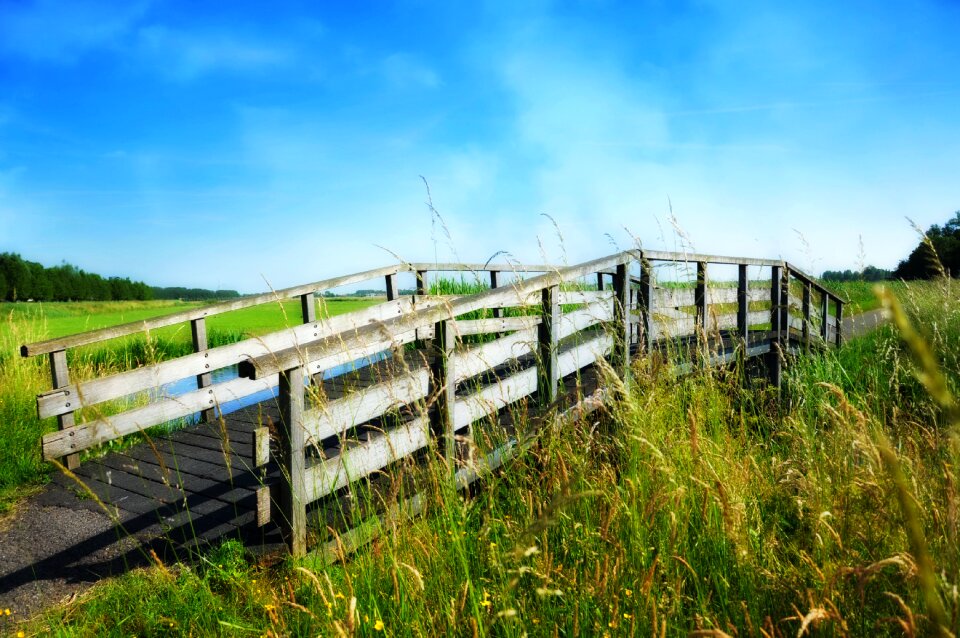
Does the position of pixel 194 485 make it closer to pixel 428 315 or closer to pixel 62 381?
pixel 62 381

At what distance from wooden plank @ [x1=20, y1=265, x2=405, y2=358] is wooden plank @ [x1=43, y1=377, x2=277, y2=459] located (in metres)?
0.72

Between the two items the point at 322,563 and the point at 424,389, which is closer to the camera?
the point at 322,563

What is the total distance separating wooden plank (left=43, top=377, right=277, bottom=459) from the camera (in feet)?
17.6

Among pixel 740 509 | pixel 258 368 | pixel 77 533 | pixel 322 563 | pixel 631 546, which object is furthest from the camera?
pixel 77 533

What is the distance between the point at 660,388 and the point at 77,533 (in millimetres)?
4078

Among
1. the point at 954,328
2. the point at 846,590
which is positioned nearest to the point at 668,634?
the point at 846,590

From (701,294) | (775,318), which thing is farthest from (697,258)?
(775,318)

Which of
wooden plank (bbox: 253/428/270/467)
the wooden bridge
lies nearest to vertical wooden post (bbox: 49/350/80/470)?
the wooden bridge

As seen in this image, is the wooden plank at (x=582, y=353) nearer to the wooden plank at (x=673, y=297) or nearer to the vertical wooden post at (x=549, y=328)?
the vertical wooden post at (x=549, y=328)

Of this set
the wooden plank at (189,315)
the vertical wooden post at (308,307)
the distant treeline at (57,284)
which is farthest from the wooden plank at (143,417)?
the distant treeline at (57,284)

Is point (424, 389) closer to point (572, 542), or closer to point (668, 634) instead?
point (572, 542)

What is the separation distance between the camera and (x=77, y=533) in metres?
4.27

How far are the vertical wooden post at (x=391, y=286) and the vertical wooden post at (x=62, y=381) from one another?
3970 mm

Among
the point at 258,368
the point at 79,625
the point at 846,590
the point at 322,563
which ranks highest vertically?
the point at 258,368
